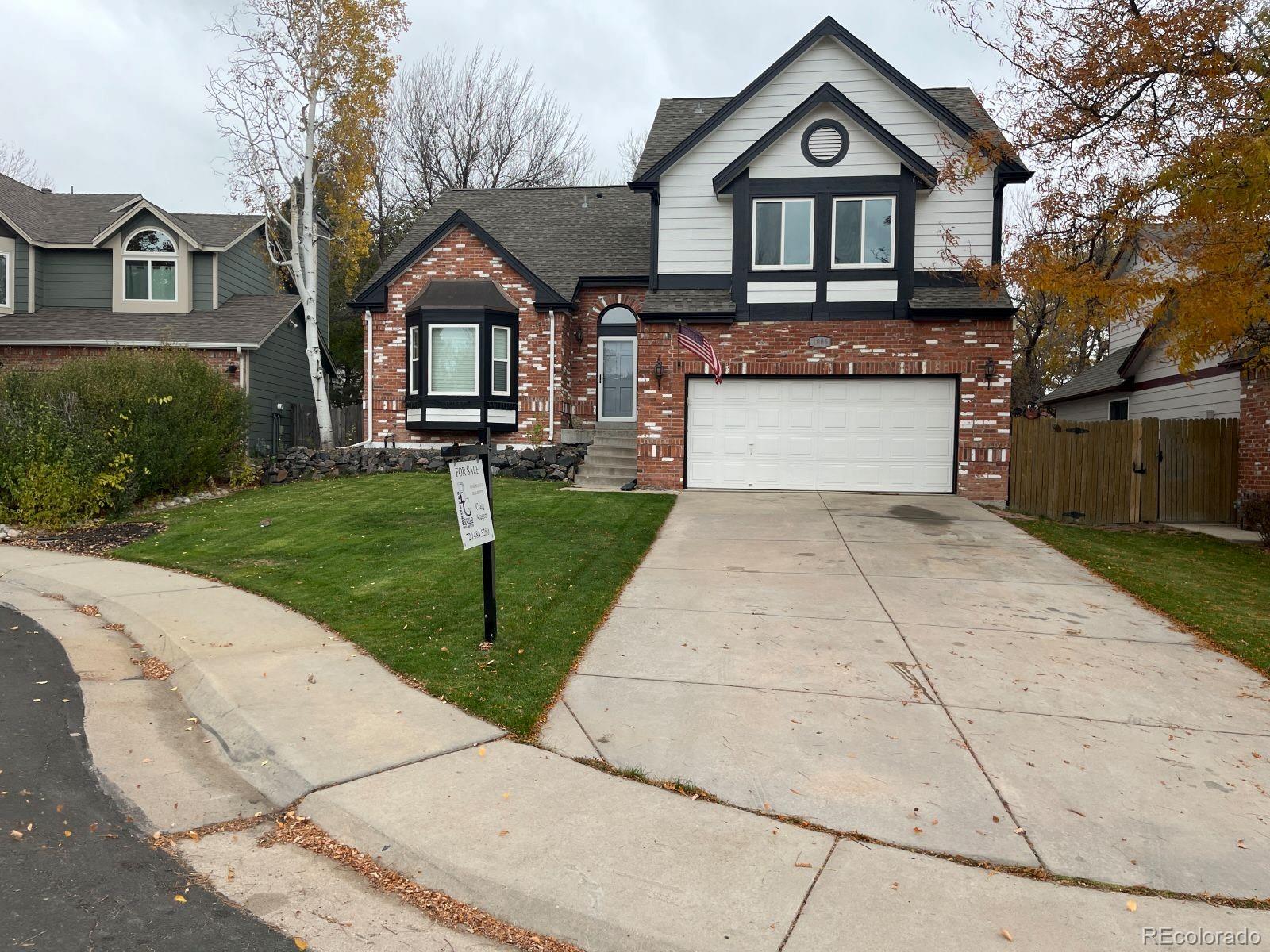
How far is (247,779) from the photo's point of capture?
4535 mm

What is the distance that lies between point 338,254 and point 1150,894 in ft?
72.3

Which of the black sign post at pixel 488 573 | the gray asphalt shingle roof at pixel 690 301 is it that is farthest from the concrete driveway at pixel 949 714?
the gray asphalt shingle roof at pixel 690 301

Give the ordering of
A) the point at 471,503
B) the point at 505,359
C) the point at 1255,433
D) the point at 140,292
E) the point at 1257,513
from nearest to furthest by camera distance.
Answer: the point at 471,503
the point at 1257,513
the point at 1255,433
the point at 505,359
the point at 140,292

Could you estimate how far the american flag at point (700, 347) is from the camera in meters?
15.1

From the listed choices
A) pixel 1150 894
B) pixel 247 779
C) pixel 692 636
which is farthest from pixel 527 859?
pixel 692 636

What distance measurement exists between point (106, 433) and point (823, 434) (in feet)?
40.9

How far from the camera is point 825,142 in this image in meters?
15.5

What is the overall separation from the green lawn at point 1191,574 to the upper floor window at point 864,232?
571 cm

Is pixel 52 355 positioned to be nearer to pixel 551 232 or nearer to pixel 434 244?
pixel 434 244

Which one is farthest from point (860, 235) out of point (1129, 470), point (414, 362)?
point (414, 362)

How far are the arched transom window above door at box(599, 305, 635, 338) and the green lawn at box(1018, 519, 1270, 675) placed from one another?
33.2 ft

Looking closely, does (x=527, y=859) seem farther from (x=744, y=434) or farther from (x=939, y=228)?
(x=939, y=228)

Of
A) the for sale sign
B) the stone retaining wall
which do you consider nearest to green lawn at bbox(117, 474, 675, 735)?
the for sale sign

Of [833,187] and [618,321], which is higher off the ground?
[833,187]
